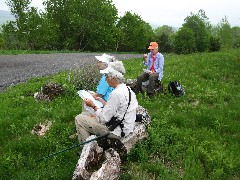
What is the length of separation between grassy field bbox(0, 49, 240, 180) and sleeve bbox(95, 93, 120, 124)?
4.68 ft

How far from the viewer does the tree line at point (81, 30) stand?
57.4 m

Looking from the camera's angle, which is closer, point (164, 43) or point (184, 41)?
point (164, 43)

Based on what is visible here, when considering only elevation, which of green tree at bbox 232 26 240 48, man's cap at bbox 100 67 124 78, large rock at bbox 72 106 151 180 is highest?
man's cap at bbox 100 67 124 78

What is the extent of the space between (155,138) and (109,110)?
221cm

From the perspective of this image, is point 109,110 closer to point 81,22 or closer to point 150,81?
point 150,81

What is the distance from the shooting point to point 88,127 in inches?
362

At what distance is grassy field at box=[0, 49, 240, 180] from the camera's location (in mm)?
8875

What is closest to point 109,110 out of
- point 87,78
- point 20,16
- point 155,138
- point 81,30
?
point 155,138

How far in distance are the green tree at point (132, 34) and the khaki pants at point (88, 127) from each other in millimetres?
67869

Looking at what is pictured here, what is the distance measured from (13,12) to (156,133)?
52221mm

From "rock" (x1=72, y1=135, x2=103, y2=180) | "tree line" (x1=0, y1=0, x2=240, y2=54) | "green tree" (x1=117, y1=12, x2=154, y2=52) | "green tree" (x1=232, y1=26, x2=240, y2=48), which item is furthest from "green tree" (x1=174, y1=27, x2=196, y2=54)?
"rock" (x1=72, y1=135, x2=103, y2=180)

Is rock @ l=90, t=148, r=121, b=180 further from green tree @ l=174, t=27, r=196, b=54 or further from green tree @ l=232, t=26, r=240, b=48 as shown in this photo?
green tree @ l=232, t=26, r=240, b=48

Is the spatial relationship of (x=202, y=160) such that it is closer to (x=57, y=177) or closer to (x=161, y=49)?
(x=57, y=177)

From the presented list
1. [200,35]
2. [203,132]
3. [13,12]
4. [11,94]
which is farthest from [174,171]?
[200,35]
